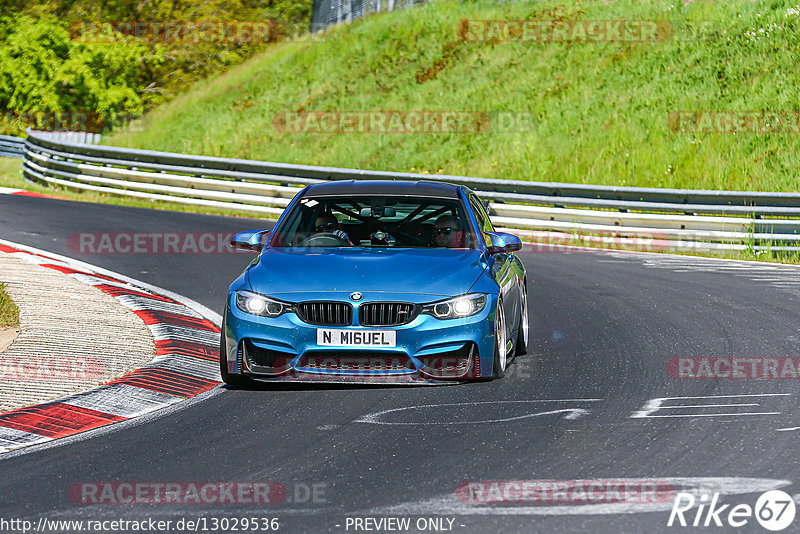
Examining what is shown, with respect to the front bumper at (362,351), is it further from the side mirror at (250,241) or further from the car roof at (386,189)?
the car roof at (386,189)

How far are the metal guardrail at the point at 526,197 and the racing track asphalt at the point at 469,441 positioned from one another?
5.73 metres

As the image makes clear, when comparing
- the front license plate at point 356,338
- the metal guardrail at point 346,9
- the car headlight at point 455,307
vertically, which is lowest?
the front license plate at point 356,338

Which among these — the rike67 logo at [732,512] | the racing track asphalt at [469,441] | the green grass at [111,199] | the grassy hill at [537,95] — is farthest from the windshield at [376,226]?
the grassy hill at [537,95]

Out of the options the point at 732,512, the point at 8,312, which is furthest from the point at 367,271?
the point at 8,312

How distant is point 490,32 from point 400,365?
30813mm

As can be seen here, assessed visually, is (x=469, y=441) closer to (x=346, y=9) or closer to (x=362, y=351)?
(x=362, y=351)

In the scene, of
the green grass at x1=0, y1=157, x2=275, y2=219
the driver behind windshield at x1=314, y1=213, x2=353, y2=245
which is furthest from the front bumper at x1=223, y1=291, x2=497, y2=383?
the green grass at x1=0, y1=157, x2=275, y2=219

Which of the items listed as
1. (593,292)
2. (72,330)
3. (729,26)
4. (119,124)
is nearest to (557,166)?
(729,26)

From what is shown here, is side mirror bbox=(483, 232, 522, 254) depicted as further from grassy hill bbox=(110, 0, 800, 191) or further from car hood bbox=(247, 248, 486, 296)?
grassy hill bbox=(110, 0, 800, 191)

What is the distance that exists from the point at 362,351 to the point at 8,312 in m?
4.25

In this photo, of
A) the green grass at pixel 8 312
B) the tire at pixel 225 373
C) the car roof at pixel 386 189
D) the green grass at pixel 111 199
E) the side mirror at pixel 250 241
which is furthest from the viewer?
the green grass at pixel 111 199

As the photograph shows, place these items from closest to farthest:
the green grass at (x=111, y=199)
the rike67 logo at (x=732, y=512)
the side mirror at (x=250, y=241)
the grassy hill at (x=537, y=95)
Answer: the rike67 logo at (x=732, y=512), the side mirror at (x=250, y=241), the green grass at (x=111, y=199), the grassy hill at (x=537, y=95)

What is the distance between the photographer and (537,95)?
31812mm

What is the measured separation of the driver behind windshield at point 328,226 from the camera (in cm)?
903
